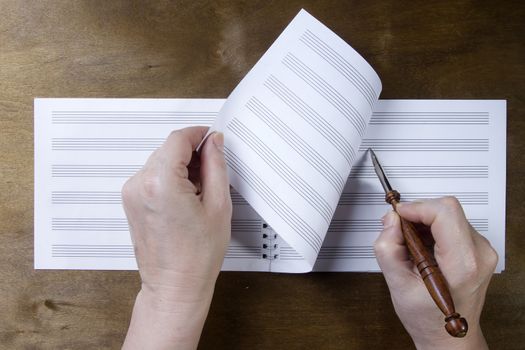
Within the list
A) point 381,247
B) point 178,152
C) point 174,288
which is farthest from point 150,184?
point 381,247

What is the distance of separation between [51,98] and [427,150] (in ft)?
2.18

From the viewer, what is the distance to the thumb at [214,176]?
0.62 meters

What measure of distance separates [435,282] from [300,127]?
297 mm

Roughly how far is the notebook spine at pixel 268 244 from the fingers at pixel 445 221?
225 mm

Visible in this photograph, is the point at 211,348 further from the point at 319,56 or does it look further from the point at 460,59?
the point at 460,59

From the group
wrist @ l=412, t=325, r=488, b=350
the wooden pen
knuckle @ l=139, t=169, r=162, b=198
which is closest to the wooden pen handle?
the wooden pen

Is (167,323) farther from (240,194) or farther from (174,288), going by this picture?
(240,194)

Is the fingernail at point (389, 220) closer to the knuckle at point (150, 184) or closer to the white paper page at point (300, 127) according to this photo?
the white paper page at point (300, 127)

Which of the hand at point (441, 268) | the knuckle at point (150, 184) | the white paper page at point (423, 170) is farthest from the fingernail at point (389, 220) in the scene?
the knuckle at point (150, 184)

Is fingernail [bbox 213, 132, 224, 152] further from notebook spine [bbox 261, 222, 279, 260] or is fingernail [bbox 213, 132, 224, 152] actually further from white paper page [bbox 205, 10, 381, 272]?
notebook spine [bbox 261, 222, 279, 260]

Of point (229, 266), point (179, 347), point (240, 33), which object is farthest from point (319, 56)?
point (179, 347)

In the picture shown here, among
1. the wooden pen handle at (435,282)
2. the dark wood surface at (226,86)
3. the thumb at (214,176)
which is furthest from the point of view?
the dark wood surface at (226,86)

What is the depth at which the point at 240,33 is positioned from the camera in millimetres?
740

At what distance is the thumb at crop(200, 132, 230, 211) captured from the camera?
618mm
